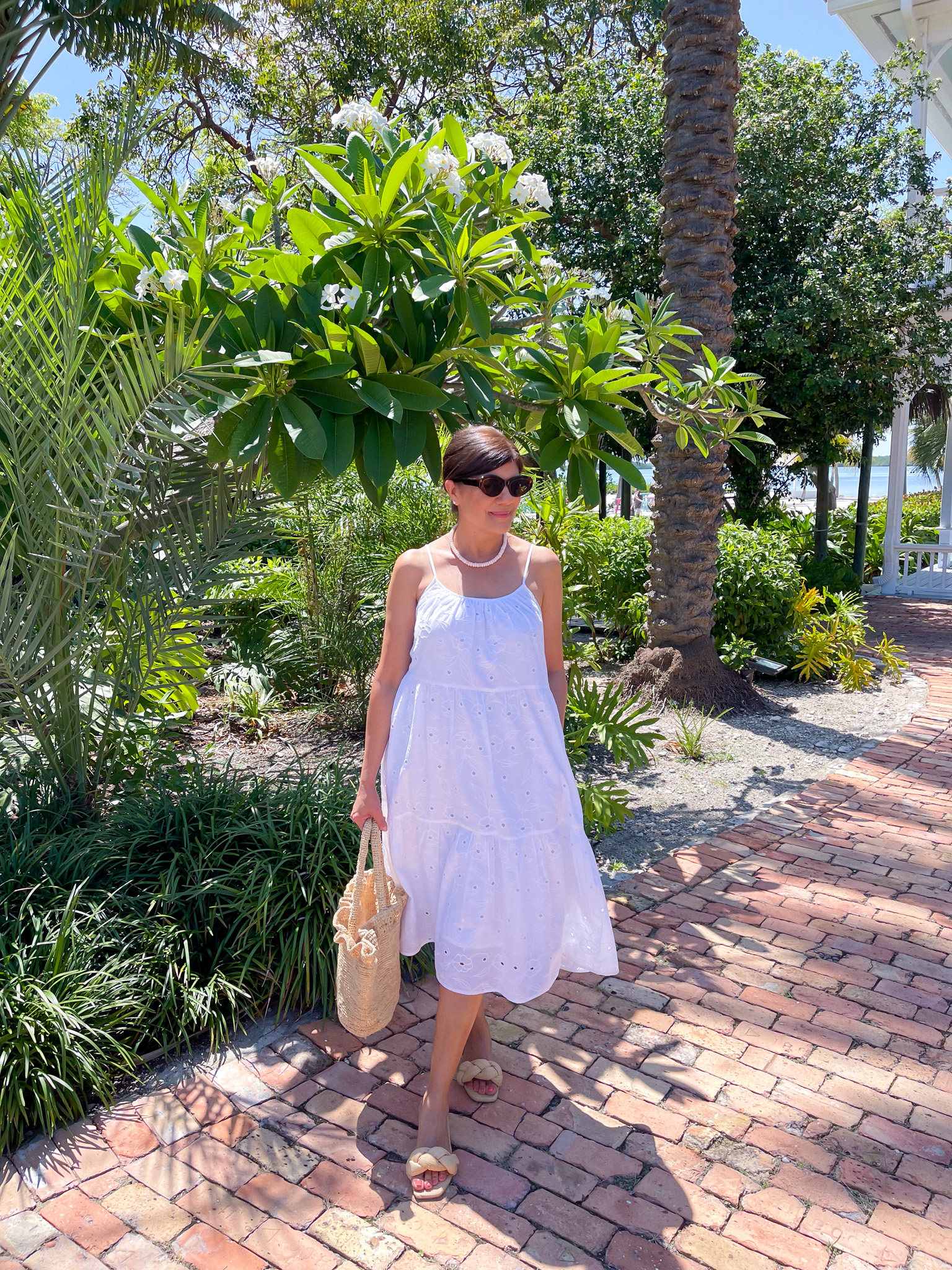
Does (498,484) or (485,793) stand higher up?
(498,484)

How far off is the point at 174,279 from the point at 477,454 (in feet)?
4.20

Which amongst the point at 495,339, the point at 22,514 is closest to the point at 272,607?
the point at 22,514

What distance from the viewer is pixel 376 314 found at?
3.04m

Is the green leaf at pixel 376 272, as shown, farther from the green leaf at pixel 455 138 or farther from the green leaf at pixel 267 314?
the green leaf at pixel 455 138

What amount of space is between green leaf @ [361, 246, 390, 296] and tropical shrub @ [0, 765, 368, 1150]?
196cm

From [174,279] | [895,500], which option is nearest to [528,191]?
[174,279]

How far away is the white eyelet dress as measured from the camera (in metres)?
2.41

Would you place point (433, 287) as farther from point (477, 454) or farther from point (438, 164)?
point (477, 454)

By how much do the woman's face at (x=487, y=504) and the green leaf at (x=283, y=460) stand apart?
66 cm

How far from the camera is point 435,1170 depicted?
2.40 metres

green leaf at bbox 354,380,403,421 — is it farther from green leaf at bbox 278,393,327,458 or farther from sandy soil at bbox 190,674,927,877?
sandy soil at bbox 190,674,927,877

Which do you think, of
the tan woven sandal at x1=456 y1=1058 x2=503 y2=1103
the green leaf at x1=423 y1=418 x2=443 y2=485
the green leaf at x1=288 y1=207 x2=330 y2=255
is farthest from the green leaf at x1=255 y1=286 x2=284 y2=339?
the tan woven sandal at x1=456 y1=1058 x2=503 y2=1103

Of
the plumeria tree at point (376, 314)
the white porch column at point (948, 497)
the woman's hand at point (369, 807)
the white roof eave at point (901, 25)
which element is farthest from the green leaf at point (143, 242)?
the white porch column at point (948, 497)

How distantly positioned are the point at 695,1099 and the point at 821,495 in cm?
1107
